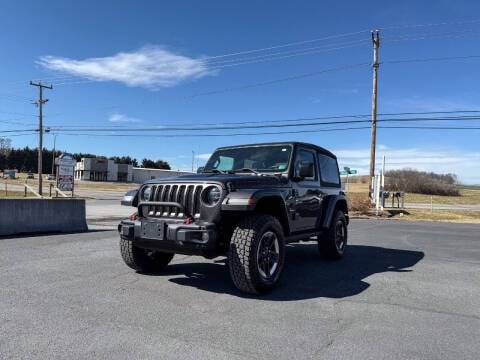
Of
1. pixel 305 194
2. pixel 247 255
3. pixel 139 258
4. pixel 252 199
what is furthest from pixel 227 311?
Result: pixel 305 194

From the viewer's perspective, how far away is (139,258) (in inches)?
258

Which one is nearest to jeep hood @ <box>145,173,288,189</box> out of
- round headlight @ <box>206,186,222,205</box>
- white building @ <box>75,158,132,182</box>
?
round headlight @ <box>206,186,222,205</box>

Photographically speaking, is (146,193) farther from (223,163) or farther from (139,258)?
(223,163)

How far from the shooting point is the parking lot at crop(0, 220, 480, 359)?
12.5ft

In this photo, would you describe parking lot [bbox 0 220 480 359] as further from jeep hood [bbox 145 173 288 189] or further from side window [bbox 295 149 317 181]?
side window [bbox 295 149 317 181]

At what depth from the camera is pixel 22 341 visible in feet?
12.5

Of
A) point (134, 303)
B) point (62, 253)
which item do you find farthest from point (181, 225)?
point (62, 253)

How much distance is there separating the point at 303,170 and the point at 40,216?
25.9 ft

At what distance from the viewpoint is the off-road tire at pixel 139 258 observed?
6488 millimetres

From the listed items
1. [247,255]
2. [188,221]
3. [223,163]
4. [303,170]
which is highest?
[223,163]

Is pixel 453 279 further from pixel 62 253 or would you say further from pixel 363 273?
pixel 62 253

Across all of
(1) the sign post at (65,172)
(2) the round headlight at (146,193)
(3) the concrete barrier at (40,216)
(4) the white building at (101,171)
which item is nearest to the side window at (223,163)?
(2) the round headlight at (146,193)

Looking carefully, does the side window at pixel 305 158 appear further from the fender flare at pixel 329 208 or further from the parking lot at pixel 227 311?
the parking lot at pixel 227 311

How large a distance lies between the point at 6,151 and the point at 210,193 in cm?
15683
